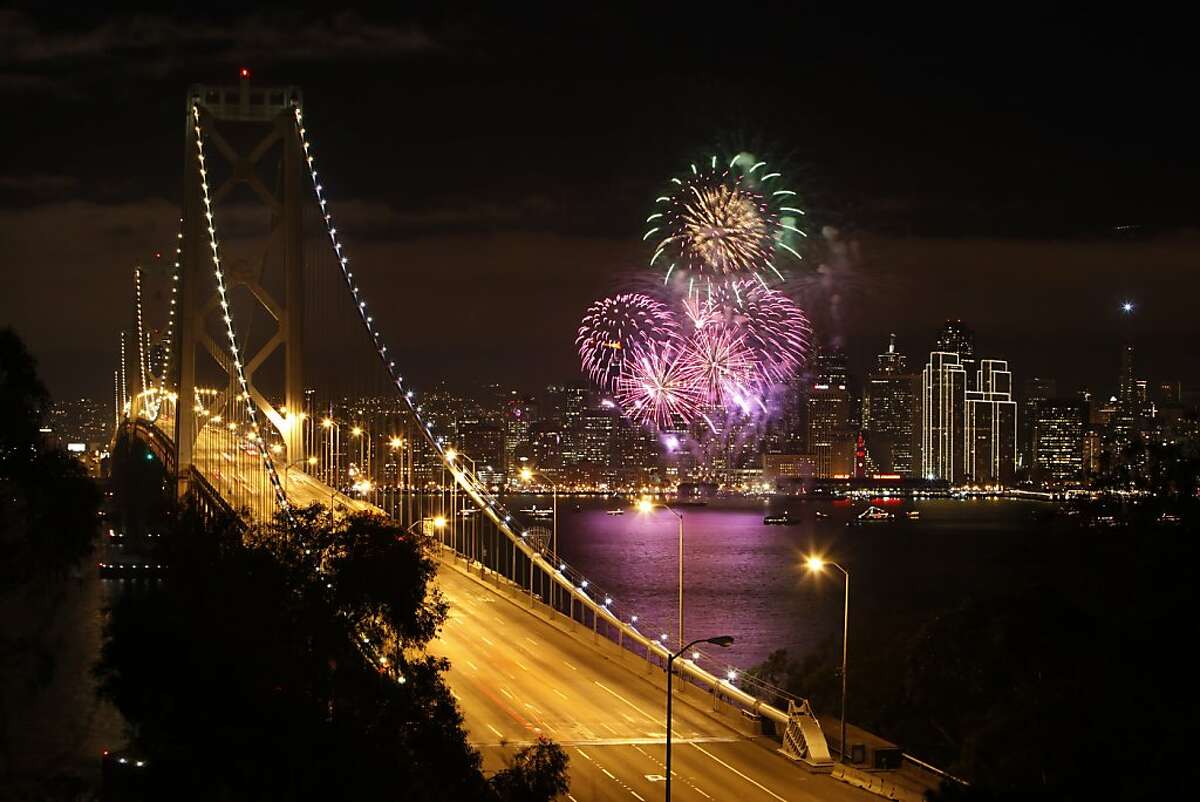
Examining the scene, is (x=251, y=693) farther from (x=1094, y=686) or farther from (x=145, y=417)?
(x=145, y=417)

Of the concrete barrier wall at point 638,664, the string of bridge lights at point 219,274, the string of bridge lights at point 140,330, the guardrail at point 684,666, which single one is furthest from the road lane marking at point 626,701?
the string of bridge lights at point 140,330

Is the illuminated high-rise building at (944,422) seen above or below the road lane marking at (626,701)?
above

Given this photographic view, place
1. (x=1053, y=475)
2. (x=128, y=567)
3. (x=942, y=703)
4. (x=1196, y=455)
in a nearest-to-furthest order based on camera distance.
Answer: (x=1196, y=455), (x=942, y=703), (x=128, y=567), (x=1053, y=475)

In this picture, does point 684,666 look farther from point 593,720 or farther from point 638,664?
point 593,720

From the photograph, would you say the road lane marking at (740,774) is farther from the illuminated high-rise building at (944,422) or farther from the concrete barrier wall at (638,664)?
the illuminated high-rise building at (944,422)

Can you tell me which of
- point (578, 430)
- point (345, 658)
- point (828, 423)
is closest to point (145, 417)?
point (345, 658)

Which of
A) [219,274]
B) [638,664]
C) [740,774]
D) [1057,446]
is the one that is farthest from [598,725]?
[1057,446]
